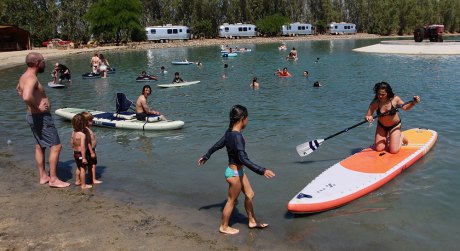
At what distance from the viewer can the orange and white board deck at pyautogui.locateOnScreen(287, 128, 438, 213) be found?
26.0ft

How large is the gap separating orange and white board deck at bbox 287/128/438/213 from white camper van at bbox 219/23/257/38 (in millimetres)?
93847

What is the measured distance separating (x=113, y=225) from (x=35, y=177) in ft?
12.0

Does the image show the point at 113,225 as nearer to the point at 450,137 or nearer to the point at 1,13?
the point at 450,137

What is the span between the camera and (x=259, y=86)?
26375mm

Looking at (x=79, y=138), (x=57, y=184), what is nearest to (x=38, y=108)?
(x=79, y=138)

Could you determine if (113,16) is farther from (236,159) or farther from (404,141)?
(236,159)

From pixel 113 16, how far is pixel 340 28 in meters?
67.9

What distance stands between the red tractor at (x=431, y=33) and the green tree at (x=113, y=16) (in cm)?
5100

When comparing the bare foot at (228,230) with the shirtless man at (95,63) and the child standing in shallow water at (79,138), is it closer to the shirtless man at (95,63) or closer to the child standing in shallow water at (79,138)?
the child standing in shallow water at (79,138)

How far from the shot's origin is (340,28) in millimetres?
119188

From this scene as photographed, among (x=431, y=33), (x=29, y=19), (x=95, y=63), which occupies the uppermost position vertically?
(x=29, y=19)

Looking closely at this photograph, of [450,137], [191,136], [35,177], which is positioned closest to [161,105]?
[191,136]

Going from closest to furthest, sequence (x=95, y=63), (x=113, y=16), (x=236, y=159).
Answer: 1. (x=236, y=159)
2. (x=95, y=63)
3. (x=113, y=16)

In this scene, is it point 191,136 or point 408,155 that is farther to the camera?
point 191,136
